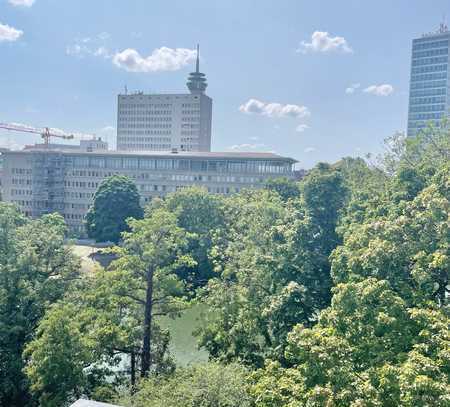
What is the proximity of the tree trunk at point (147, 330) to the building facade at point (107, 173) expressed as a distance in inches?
2024

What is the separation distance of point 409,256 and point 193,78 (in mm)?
139976

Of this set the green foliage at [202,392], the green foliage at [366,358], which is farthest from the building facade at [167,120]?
the green foliage at [366,358]

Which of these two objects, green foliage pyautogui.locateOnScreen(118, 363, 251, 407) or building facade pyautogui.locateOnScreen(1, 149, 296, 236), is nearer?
green foliage pyautogui.locateOnScreen(118, 363, 251, 407)

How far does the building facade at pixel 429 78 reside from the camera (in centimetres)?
11844

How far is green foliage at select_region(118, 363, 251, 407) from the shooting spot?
15.6 metres

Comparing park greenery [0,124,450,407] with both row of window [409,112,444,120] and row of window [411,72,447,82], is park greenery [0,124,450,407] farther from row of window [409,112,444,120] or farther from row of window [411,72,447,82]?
row of window [411,72,447,82]

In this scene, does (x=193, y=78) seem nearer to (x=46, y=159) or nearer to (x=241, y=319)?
(x=46, y=159)

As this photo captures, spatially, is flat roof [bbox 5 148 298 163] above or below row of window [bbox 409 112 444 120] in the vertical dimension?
below

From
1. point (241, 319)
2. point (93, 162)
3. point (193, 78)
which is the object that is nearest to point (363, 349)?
point (241, 319)

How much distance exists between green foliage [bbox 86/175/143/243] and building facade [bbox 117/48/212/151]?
80.2m

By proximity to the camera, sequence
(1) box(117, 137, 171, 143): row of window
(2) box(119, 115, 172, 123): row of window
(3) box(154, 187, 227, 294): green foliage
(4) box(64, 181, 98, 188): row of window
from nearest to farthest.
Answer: (3) box(154, 187, 227, 294): green foliage
(4) box(64, 181, 98, 188): row of window
(2) box(119, 115, 172, 123): row of window
(1) box(117, 137, 171, 143): row of window

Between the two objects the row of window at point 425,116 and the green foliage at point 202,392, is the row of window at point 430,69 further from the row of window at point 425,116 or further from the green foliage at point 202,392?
the green foliage at point 202,392

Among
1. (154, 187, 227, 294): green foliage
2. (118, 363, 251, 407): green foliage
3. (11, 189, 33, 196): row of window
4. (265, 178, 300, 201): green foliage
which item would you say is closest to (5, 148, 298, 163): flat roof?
(11, 189, 33, 196): row of window

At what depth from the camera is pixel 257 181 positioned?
74.3m
